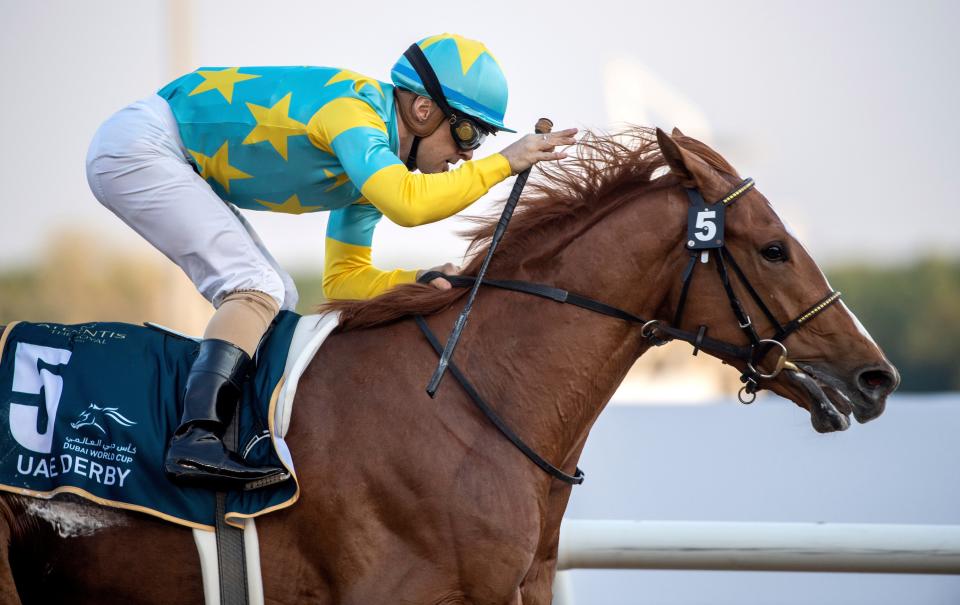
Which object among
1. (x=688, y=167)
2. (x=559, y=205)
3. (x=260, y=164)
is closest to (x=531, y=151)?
(x=559, y=205)

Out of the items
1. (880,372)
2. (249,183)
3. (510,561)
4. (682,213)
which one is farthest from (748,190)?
(249,183)

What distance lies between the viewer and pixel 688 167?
2.75m

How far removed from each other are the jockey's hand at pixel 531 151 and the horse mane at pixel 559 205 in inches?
5.7

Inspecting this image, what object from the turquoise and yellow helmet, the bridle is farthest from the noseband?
the turquoise and yellow helmet

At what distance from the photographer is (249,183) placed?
116 inches

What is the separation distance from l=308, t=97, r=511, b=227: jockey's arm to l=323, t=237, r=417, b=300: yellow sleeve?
690 millimetres

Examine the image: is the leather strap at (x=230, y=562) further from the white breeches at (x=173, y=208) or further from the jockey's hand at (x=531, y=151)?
the jockey's hand at (x=531, y=151)

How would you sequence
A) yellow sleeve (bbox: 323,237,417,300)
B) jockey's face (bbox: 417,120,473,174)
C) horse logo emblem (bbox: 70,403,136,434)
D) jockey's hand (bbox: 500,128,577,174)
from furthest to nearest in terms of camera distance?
yellow sleeve (bbox: 323,237,417,300) < jockey's face (bbox: 417,120,473,174) < jockey's hand (bbox: 500,128,577,174) < horse logo emblem (bbox: 70,403,136,434)

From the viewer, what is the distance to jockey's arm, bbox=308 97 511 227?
265 cm

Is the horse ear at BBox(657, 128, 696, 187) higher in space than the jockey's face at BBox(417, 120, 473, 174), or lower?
higher

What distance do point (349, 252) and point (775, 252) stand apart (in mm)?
1516

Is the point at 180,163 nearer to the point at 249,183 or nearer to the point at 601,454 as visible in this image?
the point at 249,183

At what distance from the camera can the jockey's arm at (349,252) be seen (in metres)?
3.44

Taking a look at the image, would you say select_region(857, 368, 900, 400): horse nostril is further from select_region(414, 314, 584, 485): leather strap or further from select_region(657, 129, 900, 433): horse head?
select_region(414, 314, 584, 485): leather strap
